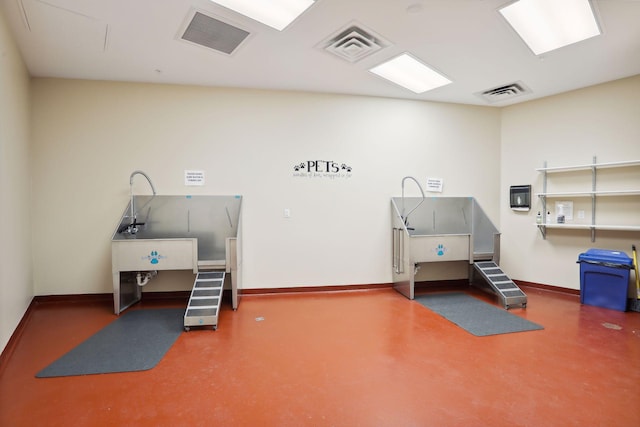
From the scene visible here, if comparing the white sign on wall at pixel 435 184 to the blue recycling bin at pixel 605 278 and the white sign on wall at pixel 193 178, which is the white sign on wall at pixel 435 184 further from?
the white sign on wall at pixel 193 178

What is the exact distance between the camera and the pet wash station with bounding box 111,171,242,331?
372 cm

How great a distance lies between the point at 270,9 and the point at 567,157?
465 cm

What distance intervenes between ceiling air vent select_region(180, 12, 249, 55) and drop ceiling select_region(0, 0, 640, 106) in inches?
2.1

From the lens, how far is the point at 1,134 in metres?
2.82

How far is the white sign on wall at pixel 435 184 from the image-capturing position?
17.1 feet

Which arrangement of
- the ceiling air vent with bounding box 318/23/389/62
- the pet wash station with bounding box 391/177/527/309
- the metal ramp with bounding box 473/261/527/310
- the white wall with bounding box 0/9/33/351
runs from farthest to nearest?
the pet wash station with bounding box 391/177/527/309 < the metal ramp with bounding box 473/261/527/310 < the ceiling air vent with bounding box 318/23/389/62 < the white wall with bounding box 0/9/33/351

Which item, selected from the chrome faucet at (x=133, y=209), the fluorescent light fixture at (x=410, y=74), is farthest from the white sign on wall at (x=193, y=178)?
the fluorescent light fixture at (x=410, y=74)

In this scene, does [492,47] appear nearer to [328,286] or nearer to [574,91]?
[574,91]

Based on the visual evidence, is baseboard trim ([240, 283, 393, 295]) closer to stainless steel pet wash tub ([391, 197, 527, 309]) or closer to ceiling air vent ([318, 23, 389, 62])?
stainless steel pet wash tub ([391, 197, 527, 309])

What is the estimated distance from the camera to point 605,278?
4.12m

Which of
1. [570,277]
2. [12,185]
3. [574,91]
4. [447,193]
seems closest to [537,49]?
[574,91]

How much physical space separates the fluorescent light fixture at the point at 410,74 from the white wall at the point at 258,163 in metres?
0.56

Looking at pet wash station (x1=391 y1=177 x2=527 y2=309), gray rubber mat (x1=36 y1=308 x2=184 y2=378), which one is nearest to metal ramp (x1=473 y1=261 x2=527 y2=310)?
pet wash station (x1=391 y1=177 x2=527 y2=309)

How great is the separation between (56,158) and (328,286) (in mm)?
4076
